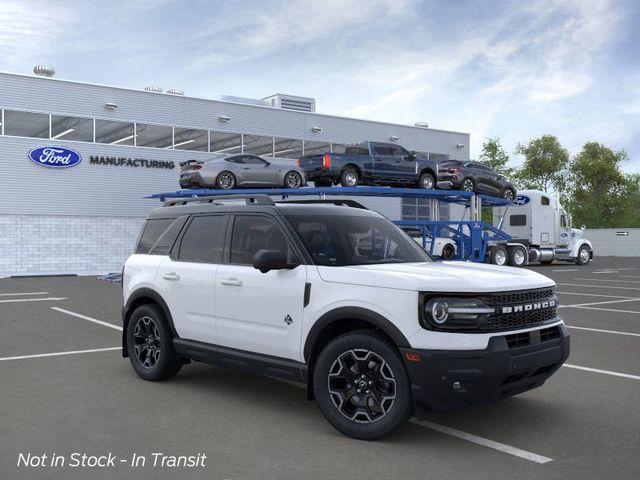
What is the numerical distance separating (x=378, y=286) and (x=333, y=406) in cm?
96

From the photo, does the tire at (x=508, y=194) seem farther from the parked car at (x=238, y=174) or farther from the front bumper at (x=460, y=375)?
the front bumper at (x=460, y=375)

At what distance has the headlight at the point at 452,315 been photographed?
15.1 ft

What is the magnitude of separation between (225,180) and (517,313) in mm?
19228

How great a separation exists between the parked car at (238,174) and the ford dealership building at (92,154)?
5826 millimetres

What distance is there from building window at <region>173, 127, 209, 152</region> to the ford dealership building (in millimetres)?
46

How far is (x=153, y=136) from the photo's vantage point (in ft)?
97.3

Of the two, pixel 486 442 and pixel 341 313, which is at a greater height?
pixel 341 313

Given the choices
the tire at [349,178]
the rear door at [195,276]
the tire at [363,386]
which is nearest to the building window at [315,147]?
the tire at [349,178]

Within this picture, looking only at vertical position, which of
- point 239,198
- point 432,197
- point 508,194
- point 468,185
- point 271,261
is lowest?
point 271,261

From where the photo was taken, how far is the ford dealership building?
26438mm

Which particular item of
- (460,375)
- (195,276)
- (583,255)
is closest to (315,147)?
(583,255)

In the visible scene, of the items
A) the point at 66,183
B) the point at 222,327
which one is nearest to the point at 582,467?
the point at 222,327

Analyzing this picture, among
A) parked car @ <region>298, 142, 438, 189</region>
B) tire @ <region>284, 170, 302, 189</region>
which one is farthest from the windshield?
tire @ <region>284, 170, 302, 189</region>

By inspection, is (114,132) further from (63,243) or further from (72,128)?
(63,243)
